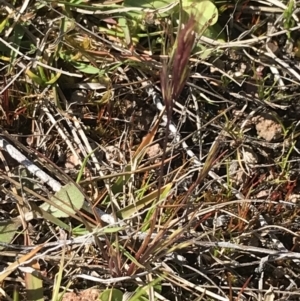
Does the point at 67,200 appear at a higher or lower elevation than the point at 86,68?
lower

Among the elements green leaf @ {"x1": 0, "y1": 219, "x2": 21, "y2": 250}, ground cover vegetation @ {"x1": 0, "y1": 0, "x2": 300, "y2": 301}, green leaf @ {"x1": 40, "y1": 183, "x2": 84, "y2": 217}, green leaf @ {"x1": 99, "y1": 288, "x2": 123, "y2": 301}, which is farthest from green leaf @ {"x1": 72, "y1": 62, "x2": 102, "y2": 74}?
green leaf @ {"x1": 99, "y1": 288, "x2": 123, "y2": 301}

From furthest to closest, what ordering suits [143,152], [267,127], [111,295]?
[267,127] → [143,152] → [111,295]

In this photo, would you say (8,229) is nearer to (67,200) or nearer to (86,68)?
(67,200)

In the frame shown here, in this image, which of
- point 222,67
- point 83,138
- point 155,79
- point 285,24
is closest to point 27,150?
point 83,138

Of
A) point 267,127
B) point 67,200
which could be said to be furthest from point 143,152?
point 267,127

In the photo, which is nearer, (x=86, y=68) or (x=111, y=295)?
(x=111, y=295)

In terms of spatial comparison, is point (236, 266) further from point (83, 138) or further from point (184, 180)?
point (83, 138)

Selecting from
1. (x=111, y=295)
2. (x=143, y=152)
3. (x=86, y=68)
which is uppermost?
(x=86, y=68)

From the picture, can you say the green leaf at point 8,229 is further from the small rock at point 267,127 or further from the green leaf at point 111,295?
the small rock at point 267,127

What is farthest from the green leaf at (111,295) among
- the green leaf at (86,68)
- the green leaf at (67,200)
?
the green leaf at (86,68)
